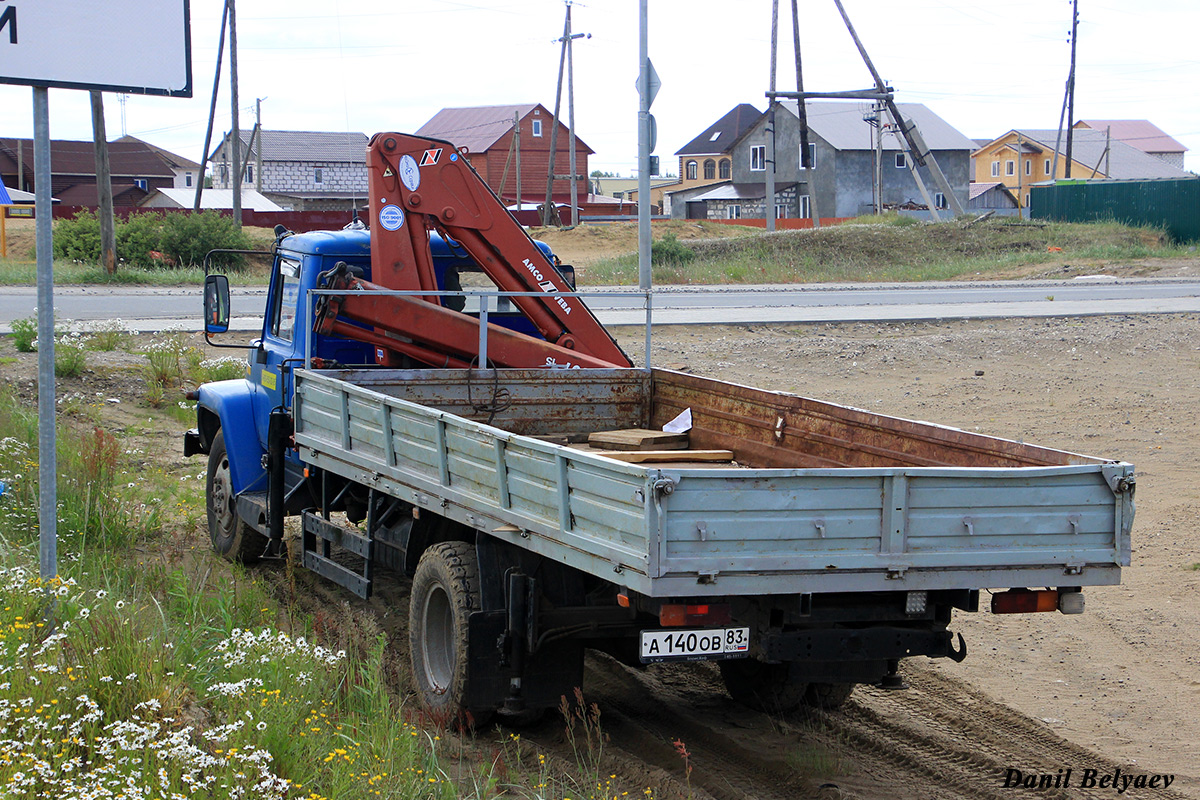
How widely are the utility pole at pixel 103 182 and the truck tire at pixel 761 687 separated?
2434cm

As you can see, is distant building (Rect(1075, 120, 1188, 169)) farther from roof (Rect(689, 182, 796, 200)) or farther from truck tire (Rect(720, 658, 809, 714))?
truck tire (Rect(720, 658, 809, 714))

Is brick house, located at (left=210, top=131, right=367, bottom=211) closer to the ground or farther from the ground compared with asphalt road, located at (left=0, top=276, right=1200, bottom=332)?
farther from the ground

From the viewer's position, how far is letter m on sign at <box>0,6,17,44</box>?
4.66 metres

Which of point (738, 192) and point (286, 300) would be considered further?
point (738, 192)

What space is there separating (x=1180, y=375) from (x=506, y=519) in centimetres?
1448

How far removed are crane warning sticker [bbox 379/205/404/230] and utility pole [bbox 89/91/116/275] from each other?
20.8m

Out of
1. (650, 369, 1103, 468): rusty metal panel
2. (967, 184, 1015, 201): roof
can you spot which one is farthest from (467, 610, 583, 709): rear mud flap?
(967, 184, 1015, 201): roof

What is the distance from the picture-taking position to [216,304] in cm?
841

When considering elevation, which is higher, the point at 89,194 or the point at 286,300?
the point at 89,194

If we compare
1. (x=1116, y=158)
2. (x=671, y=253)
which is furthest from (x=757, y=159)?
(x=671, y=253)

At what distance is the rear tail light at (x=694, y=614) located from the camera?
14.8 ft

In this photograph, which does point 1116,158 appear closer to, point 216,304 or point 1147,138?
point 1147,138

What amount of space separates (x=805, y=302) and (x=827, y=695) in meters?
20.5

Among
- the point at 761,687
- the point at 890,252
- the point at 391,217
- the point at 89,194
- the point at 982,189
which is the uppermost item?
the point at 982,189
